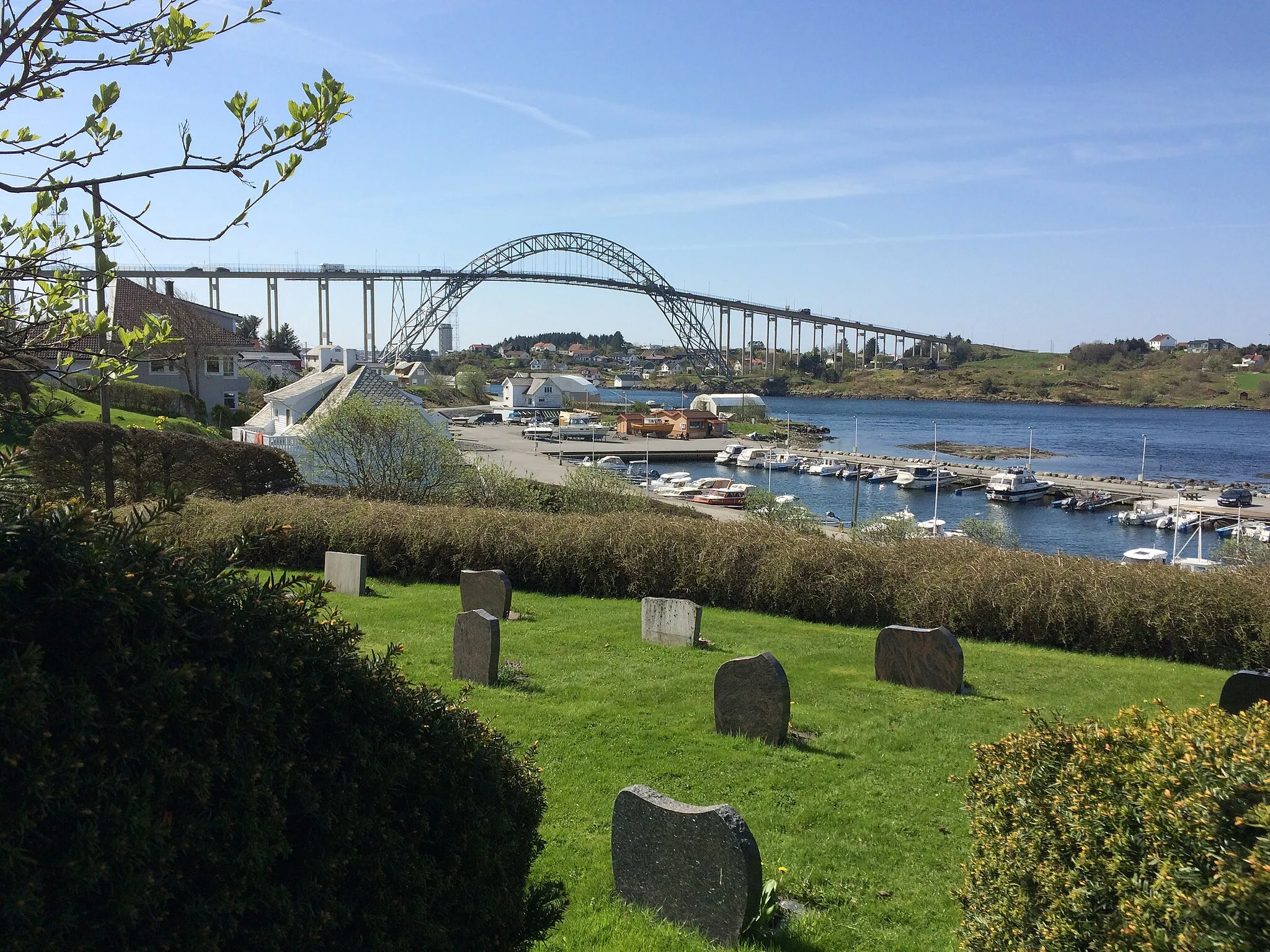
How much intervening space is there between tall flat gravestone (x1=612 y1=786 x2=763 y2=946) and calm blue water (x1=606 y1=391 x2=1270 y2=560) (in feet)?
122

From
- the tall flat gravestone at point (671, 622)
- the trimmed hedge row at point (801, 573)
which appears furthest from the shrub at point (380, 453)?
the tall flat gravestone at point (671, 622)

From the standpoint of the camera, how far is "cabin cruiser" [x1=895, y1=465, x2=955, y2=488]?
7500cm

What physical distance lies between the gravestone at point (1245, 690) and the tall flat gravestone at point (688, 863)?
6983 mm

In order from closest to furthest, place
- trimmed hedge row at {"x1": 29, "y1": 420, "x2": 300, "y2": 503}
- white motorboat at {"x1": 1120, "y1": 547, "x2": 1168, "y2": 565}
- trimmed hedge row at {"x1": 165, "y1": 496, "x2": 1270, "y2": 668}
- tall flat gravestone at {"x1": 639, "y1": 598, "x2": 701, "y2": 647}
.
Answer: tall flat gravestone at {"x1": 639, "y1": 598, "x2": 701, "y2": 647}
trimmed hedge row at {"x1": 165, "y1": 496, "x2": 1270, "y2": 668}
trimmed hedge row at {"x1": 29, "y1": 420, "x2": 300, "y2": 503}
white motorboat at {"x1": 1120, "y1": 547, "x2": 1168, "y2": 565}

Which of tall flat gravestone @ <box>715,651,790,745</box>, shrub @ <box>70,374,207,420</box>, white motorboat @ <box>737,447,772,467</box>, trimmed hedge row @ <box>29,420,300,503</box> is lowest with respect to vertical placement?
white motorboat @ <box>737,447,772,467</box>

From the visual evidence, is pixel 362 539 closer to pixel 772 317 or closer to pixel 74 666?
pixel 74 666

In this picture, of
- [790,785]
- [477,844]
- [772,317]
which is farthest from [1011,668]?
[772,317]

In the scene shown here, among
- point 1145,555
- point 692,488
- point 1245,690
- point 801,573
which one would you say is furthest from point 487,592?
point 692,488

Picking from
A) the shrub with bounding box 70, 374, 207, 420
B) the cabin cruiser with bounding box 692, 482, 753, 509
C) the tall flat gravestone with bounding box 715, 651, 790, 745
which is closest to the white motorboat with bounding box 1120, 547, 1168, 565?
the cabin cruiser with bounding box 692, 482, 753, 509

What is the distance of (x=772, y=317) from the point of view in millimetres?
196500

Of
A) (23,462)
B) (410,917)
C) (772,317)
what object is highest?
(772,317)

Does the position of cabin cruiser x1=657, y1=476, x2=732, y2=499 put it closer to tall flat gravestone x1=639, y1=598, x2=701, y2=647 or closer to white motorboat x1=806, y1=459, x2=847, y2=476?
white motorboat x1=806, y1=459, x2=847, y2=476

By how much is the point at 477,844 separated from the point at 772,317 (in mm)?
198434

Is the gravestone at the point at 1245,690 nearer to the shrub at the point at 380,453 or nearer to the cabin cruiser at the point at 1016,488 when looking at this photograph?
the shrub at the point at 380,453
